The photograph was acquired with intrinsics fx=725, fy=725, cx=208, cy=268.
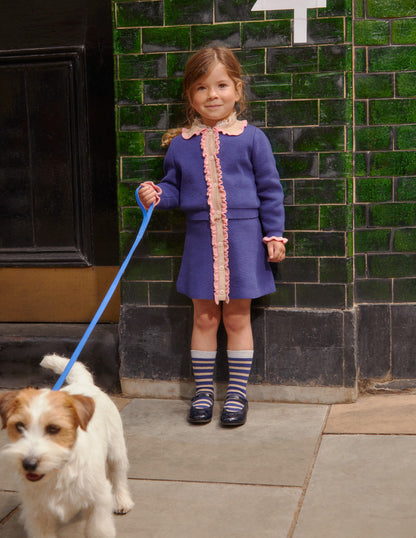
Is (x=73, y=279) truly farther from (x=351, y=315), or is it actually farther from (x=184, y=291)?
(x=351, y=315)

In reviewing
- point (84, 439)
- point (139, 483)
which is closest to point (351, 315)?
point (139, 483)

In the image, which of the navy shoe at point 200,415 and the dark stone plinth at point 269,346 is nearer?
the navy shoe at point 200,415

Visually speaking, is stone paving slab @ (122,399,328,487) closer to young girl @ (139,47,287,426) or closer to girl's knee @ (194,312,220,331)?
young girl @ (139,47,287,426)

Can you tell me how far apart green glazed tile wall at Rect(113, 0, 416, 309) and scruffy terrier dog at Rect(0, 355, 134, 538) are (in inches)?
76.6

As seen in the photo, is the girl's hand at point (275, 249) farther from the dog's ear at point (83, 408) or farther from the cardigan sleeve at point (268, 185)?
the dog's ear at point (83, 408)

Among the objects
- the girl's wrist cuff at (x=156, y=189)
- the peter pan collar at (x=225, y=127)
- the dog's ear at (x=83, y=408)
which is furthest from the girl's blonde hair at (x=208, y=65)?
the dog's ear at (x=83, y=408)

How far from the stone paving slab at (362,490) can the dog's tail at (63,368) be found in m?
1.10

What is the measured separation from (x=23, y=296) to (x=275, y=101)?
2.28m

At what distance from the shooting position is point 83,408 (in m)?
2.62

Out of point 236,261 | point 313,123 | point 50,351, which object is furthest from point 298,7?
point 50,351

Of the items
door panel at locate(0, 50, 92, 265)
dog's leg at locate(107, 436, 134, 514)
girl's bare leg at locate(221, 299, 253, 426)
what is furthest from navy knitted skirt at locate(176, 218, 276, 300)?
dog's leg at locate(107, 436, 134, 514)

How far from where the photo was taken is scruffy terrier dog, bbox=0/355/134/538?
246 centimetres

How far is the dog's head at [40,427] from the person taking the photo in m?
2.43

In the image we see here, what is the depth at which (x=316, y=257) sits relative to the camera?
14.8 ft
